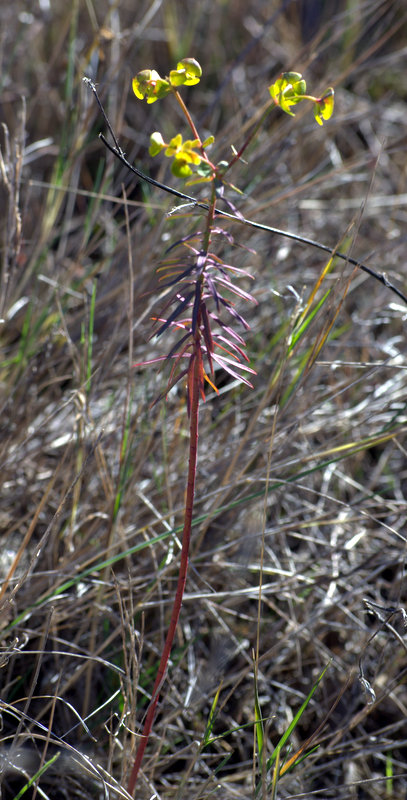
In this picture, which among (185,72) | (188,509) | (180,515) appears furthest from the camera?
(180,515)

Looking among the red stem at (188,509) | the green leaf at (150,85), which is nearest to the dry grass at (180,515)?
the red stem at (188,509)

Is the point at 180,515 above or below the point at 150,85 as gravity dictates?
below

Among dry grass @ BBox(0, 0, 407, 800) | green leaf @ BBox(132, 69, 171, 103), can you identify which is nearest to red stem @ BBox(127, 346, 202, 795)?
dry grass @ BBox(0, 0, 407, 800)

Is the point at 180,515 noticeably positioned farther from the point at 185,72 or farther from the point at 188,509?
the point at 185,72

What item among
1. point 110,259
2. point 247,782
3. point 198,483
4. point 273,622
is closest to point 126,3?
point 110,259

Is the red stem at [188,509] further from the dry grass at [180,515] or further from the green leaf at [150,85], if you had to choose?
the green leaf at [150,85]

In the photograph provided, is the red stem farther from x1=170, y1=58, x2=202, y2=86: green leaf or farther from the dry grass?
x1=170, y1=58, x2=202, y2=86: green leaf

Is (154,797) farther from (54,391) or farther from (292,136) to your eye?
(292,136)

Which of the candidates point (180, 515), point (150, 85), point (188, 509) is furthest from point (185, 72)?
point (180, 515)
